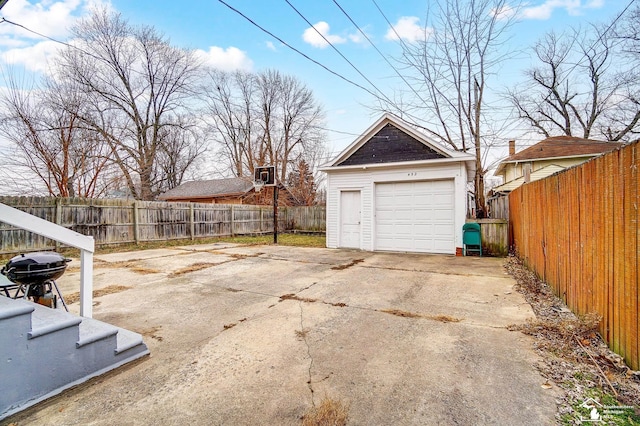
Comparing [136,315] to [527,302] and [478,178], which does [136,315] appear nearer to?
[527,302]

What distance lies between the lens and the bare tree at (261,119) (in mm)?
24266

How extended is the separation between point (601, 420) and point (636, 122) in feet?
75.6

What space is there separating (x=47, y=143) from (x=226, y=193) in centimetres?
1269

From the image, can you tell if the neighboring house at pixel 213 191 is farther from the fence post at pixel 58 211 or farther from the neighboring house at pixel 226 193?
the fence post at pixel 58 211

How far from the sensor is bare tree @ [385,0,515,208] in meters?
11.8

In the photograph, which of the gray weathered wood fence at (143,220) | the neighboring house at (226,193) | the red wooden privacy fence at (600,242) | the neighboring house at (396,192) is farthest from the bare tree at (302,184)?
the red wooden privacy fence at (600,242)

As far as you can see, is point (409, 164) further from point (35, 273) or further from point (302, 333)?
point (35, 273)

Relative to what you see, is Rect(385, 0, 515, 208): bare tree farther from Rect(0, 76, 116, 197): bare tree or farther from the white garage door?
Rect(0, 76, 116, 197): bare tree

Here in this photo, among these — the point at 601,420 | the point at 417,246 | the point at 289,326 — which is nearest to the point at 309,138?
the point at 417,246

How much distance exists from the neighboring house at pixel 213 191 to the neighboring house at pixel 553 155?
1743cm

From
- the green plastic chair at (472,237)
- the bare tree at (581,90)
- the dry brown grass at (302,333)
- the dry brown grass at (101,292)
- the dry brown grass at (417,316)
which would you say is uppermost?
the bare tree at (581,90)

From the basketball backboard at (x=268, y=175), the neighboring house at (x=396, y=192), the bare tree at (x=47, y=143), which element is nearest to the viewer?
the neighboring house at (x=396, y=192)

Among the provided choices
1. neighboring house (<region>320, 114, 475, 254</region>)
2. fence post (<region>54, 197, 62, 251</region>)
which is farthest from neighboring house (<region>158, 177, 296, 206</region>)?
fence post (<region>54, 197, 62, 251</region>)

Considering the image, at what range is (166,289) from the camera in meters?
4.97
